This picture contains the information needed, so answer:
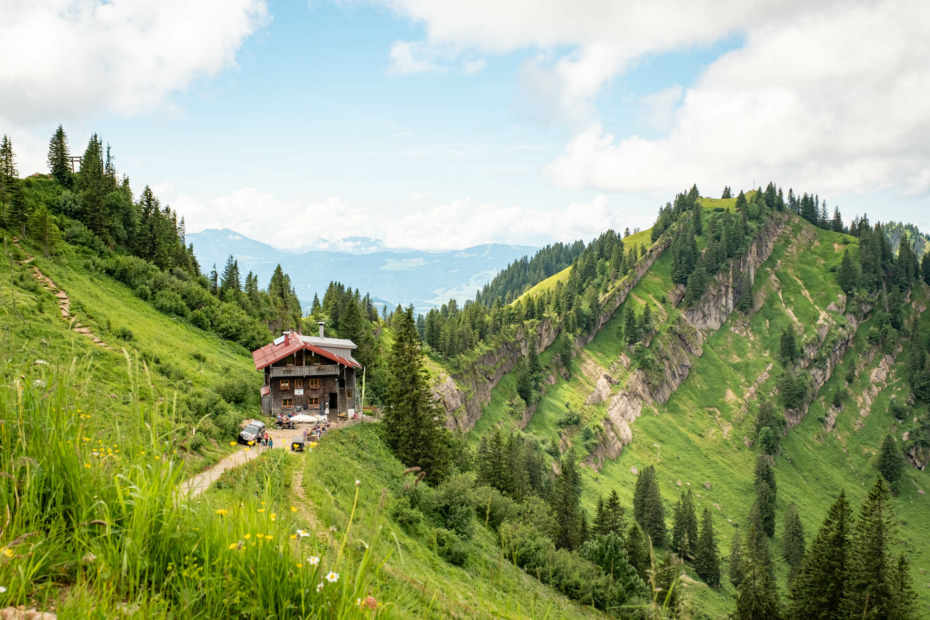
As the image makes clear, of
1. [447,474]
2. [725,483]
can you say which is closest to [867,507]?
[447,474]

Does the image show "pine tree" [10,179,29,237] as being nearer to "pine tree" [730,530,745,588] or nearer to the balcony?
the balcony

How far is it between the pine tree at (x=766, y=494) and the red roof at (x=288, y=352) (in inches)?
4797

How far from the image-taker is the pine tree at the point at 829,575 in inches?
1783

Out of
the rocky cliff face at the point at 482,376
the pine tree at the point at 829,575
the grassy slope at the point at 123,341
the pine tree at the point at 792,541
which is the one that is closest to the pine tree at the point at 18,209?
the grassy slope at the point at 123,341

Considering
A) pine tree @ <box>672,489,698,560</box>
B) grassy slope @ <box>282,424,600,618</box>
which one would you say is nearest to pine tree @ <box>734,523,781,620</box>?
grassy slope @ <box>282,424,600,618</box>

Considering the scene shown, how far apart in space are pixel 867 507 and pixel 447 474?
38.0 metres

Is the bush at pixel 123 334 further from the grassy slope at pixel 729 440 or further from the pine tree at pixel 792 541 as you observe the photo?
the pine tree at pixel 792 541

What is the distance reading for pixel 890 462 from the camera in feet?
520

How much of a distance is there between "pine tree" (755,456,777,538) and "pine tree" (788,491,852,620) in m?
90.6

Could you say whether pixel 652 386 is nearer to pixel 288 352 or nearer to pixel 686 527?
pixel 686 527

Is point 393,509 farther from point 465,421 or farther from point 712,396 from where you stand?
point 712,396

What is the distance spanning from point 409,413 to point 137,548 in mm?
42881

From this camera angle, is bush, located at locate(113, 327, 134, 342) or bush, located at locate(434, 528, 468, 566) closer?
bush, located at locate(434, 528, 468, 566)

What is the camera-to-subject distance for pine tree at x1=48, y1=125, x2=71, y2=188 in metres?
84.7
